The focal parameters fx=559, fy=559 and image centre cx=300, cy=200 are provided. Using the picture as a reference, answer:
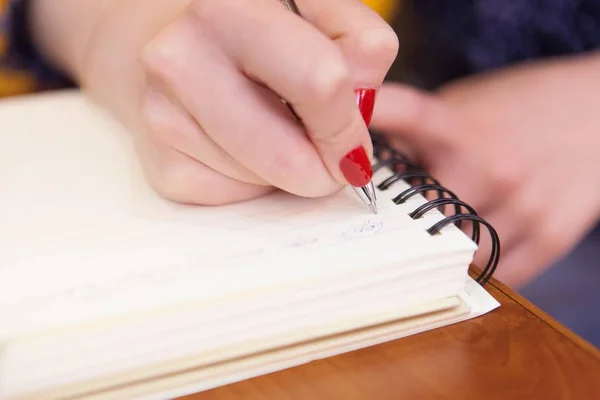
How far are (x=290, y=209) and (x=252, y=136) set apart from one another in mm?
56

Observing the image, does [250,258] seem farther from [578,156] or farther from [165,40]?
[578,156]

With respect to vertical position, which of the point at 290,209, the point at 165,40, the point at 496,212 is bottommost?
the point at 496,212

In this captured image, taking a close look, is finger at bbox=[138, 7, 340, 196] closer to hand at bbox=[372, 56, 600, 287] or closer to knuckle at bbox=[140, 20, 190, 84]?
knuckle at bbox=[140, 20, 190, 84]

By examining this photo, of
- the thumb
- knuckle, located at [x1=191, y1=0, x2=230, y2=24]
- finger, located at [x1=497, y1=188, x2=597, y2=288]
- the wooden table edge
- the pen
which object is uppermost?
knuckle, located at [x1=191, y1=0, x2=230, y2=24]

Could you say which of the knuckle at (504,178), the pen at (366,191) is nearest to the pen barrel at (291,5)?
the pen at (366,191)

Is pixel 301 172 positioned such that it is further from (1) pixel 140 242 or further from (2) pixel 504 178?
(2) pixel 504 178

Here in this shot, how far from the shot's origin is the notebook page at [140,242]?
0.26 metres

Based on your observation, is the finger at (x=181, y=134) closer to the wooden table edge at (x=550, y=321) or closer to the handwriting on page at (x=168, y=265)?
the handwriting on page at (x=168, y=265)

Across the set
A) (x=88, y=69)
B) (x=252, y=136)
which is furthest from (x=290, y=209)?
(x=88, y=69)

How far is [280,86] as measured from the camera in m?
0.28

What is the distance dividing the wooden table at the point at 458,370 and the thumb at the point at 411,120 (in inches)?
Result: 9.0

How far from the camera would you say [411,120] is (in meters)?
0.50

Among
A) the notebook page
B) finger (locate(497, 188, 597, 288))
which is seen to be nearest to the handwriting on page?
the notebook page

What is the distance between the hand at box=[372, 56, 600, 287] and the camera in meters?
0.52
